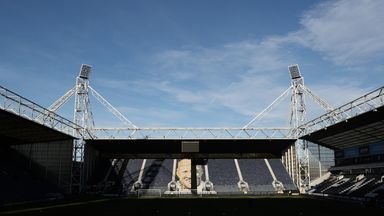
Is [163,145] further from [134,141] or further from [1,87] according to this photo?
[1,87]

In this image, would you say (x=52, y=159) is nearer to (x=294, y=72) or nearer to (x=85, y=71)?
(x=85, y=71)

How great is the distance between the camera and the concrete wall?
77500 mm

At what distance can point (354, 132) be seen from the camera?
7200 cm

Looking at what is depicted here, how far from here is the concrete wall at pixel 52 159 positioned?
7750 cm

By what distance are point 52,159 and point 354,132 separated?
5954cm

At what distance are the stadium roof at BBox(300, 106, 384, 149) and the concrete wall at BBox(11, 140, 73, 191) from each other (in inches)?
2061

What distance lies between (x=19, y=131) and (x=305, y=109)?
60.5 meters


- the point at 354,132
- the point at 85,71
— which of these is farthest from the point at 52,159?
the point at 354,132

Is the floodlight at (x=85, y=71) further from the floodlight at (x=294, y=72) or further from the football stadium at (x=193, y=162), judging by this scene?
the floodlight at (x=294, y=72)

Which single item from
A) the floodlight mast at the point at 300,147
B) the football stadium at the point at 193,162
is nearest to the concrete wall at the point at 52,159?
the football stadium at the point at 193,162

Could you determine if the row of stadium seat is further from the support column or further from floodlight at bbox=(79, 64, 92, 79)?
floodlight at bbox=(79, 64, 92, 79)

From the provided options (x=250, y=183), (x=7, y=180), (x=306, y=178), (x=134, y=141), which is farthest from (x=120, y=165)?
(x=306, y=178)

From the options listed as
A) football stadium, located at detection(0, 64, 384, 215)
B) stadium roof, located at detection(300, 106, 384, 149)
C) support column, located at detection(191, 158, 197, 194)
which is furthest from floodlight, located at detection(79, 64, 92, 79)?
stadium roof, located at detection(300, 106, 384, 149)

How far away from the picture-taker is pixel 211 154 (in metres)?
106
